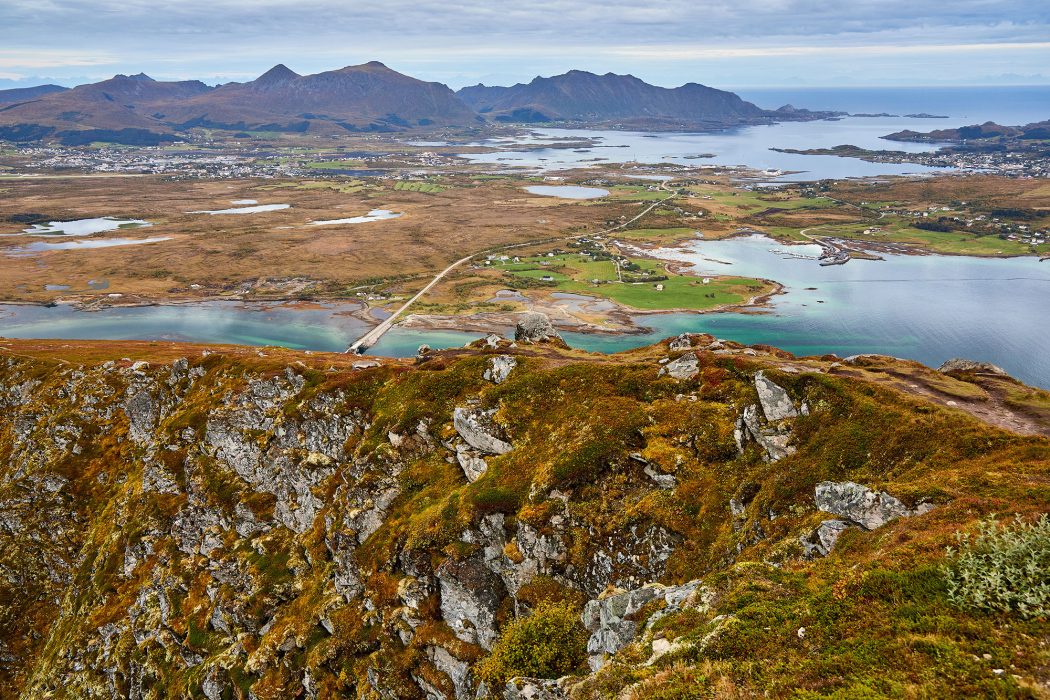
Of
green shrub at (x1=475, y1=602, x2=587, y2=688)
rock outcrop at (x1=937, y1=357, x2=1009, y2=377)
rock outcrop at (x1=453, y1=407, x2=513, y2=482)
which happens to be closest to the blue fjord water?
rock outcrop at (x1=453, y1=407, x2=513, y2=482)

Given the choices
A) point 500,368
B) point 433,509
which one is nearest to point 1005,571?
point 433,509

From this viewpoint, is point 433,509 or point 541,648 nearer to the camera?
point 541,648

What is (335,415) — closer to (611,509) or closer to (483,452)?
(483,452)

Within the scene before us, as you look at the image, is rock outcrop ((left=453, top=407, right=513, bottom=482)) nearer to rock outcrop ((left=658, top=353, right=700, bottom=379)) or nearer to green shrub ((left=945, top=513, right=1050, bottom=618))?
rock outcrop ((left=658, top=353, right=700, bottom=379))

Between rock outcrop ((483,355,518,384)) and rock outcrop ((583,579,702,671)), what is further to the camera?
rock outcrop ((483,355,518,384))

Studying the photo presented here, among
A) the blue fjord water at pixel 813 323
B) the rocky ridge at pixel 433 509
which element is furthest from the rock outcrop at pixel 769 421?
the blue fjord water at pixel 813 323

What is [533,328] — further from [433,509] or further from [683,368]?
[433,509]

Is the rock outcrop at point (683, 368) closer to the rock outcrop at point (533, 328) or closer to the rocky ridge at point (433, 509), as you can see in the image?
the rocky ridge at point (433, 509)
